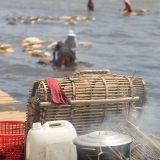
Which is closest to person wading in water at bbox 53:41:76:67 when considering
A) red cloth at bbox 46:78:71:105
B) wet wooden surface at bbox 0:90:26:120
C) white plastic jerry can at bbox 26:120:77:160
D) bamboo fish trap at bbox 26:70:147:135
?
wet wooden surface at bbox 0:90:26:120

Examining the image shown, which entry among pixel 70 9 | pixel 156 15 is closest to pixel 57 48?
pixel 156 15

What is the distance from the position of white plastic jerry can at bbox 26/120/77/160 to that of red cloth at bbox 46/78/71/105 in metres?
0.52

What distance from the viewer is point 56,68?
14.8 meters

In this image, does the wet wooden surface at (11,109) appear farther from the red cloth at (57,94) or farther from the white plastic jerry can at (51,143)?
the white plastic jerry can at (51,143)

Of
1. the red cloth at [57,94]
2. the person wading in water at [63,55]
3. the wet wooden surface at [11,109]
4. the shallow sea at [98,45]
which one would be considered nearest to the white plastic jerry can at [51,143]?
the red cloth at [57,94]

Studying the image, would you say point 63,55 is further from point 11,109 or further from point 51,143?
point 51,143

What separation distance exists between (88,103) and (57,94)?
1.27 ft

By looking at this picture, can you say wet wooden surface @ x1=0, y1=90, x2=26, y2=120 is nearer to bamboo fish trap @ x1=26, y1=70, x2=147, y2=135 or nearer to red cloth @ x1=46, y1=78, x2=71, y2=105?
bamboo fish trap @ x1=26, y1=70, x2=147, y2=135

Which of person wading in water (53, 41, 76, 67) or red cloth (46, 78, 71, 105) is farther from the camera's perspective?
person wading in water (53, 41, 76, 67)

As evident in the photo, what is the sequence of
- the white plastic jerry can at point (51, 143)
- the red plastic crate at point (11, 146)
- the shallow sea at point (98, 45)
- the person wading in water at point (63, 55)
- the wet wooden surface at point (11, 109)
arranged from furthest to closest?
the person wading in water at point (63, 55) → the shallow sea at point (98, 45) → the wet wooden surface at point (11, 109) → the red plastic crate at point (11, 146) → the white plastic jerry can at point (51, 143)

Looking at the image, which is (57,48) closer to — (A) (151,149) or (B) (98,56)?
(B) (98,56)

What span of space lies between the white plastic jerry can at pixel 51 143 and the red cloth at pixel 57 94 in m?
0.52

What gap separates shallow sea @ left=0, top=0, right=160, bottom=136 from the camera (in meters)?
12.4

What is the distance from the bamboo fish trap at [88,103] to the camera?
5.30 meters
